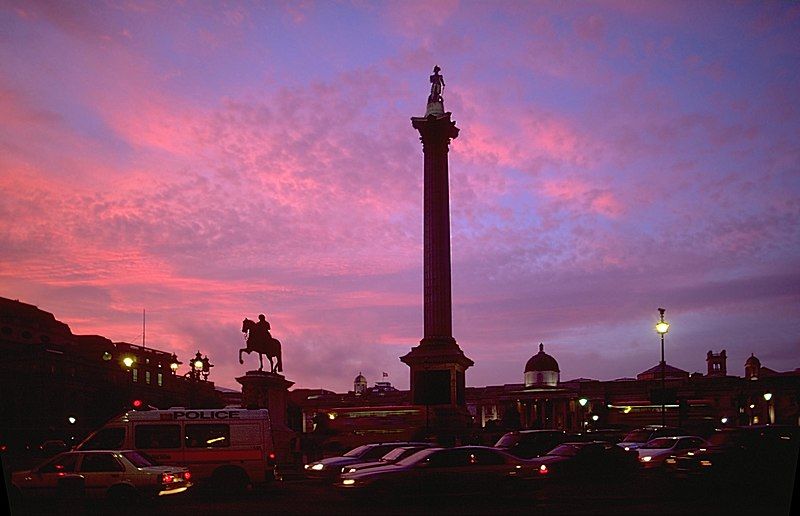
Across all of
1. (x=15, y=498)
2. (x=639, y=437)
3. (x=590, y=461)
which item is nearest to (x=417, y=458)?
(x=15, y=498)

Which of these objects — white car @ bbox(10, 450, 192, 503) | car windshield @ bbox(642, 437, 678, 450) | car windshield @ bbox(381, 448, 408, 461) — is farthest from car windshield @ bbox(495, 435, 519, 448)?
white car @ bbox(10, 450, 192, 503)

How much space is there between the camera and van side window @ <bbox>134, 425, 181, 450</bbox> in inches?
950

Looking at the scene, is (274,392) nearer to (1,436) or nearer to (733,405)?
(1,436)

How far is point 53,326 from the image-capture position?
101 meters

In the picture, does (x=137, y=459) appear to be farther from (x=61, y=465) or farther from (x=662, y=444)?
(x=662, y=444)

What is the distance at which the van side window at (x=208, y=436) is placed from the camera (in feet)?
80.6

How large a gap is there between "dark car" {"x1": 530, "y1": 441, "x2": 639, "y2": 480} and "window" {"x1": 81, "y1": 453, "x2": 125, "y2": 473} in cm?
1311

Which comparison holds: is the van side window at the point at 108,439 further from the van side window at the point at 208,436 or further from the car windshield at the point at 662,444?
the car windshield at the point at 662,444

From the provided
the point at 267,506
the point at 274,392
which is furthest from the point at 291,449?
the point at 267,506

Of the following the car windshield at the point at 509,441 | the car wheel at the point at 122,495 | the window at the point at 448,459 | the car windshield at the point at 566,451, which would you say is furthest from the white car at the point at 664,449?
the car wheel at the point at 122,495

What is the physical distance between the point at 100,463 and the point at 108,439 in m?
3.84

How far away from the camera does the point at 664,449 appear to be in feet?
105

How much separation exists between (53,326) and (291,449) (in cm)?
6698

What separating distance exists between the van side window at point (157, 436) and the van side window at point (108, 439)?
42 cm
